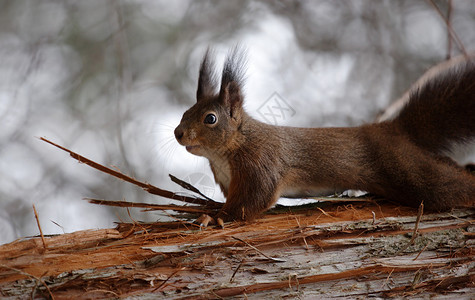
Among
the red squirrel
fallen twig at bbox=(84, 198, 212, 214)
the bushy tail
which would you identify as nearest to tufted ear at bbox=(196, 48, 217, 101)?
A: the red squirrel

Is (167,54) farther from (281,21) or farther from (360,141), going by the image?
(360,141)

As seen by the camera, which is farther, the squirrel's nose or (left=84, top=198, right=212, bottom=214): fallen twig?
the squirrel's nose

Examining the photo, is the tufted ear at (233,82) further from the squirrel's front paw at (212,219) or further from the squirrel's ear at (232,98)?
the squirrel's front paw at (212,219)

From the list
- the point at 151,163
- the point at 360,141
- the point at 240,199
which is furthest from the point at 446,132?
the point at 151,163

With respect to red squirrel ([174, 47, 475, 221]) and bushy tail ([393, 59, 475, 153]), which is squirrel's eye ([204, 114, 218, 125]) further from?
bushy tail ([393, 59, 475, 153])

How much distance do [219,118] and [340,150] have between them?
0.57 metres

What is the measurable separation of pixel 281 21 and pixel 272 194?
136 cm

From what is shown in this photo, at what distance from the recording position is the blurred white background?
7.30 feet

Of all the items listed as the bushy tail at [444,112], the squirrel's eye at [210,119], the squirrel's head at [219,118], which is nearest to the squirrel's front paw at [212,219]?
the squirrel's head at [219,118]

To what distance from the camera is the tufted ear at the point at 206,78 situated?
1.88m

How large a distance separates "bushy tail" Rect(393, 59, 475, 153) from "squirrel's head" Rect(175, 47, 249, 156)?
79 cm

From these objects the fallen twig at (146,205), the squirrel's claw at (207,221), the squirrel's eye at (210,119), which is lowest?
the squirrel's claw at (207,221)

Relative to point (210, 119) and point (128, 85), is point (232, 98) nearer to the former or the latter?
point (210, 119)

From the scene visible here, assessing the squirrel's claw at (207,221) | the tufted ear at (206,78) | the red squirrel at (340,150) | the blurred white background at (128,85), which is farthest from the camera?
the blurred white background at (128,85)
